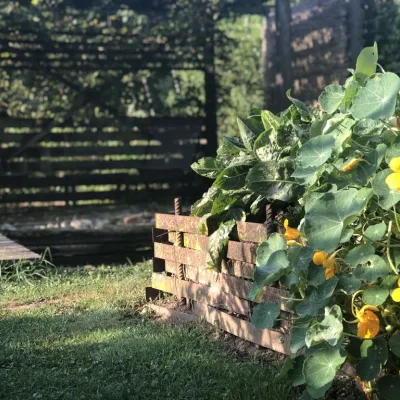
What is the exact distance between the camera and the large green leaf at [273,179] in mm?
2566

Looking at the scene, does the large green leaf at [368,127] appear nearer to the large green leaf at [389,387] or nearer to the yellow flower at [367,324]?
the yellow flower at [367,324]

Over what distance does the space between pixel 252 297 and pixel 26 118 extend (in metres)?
6.33

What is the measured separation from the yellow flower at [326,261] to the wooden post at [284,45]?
6.52 m

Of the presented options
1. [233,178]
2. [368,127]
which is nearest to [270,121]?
[233,178]

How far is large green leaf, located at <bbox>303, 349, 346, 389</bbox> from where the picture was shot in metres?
1.82

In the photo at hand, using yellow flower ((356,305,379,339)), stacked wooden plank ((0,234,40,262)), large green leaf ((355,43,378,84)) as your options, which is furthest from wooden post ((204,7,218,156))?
yellow flower ((356,305,379,339))

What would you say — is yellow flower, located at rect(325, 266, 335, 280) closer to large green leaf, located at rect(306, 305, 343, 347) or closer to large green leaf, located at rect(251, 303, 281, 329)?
large green leaf, located at rect(306, 305, 343, 347)

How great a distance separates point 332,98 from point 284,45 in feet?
20.6

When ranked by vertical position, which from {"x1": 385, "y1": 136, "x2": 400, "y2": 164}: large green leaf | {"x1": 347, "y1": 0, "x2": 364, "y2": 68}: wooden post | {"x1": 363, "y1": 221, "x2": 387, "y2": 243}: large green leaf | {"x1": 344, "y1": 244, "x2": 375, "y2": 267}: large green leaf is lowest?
{"x1": 344, "y1": 244, "x2": 375, "y2": 267}: large green leaf

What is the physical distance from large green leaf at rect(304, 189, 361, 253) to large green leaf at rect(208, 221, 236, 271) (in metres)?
1.21

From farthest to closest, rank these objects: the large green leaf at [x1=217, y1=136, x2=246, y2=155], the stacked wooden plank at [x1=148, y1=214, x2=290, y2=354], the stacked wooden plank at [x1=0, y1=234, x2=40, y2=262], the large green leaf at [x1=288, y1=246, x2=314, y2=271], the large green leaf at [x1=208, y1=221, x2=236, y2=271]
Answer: the stacked wooden plank at [x1=0, y1=234, x2=40, y2=262], the large green leaf at [x1=217, y1=136, x2=246, y2=155], the large green leaf at [x1=208, y1=221, x2=236, y2=271], the stacked wooden plank at [x1=148, y1=214, x2=290, y2=354], the large green leaf at [x1=288, y1=246, x2=314, y2=271]

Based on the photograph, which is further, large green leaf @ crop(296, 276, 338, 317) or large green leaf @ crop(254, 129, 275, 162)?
large green leaf @ crop(254, 129, 275, 162)

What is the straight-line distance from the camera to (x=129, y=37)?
8.36m

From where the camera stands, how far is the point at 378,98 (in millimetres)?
1803
